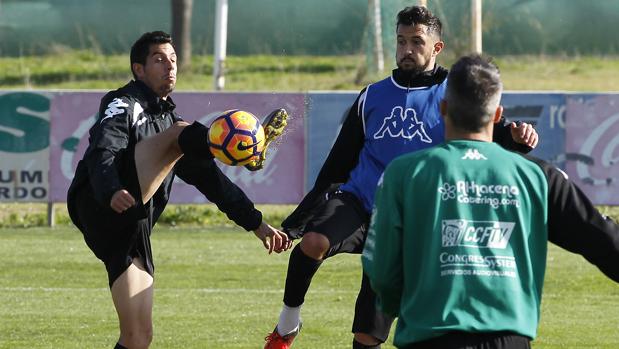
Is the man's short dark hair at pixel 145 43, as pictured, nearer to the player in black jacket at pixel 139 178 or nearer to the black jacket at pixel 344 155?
the player in black jacket at pixel 139 178

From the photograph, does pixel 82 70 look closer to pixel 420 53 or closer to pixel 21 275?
pixel 21 275

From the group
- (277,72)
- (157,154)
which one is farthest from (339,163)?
(277,72)

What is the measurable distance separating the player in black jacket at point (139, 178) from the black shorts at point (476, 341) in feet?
7.77

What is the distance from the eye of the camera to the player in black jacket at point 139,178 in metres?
6.30

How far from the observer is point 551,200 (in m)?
4.18

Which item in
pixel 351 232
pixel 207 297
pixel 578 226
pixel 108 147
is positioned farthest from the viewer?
pixel 207 297

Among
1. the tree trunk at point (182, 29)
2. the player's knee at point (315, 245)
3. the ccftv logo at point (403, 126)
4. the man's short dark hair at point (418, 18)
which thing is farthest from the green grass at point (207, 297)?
the tree trunk at point (182, 29)

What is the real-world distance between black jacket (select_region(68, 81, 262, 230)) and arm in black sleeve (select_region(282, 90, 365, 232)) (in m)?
0.40

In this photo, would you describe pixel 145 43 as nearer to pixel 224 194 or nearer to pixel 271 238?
pixel 224 194

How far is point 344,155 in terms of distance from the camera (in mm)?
6941

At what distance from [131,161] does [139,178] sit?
0.10 metres

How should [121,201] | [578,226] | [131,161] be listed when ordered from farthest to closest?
1. [131,161]
2. [121,201]
3. [578,226]

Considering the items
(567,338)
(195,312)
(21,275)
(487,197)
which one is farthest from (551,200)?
(21,275)

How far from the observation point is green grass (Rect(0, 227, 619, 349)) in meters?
9.01
